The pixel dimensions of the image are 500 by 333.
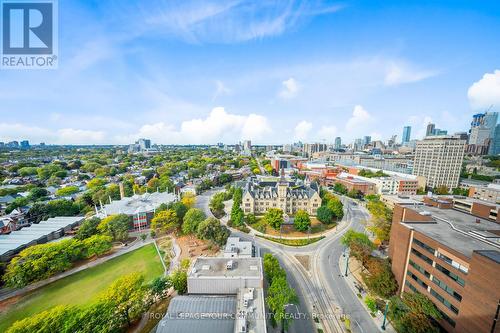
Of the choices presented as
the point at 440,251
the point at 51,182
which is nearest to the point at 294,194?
the point at 440,251

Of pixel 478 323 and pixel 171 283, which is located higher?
pixel 478 323

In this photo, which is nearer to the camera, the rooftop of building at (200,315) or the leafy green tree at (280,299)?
the rooftop of building at (200,315)

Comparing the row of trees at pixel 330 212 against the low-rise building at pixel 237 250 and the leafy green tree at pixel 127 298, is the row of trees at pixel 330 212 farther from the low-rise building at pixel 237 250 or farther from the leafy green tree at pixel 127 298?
the leafy green tree at pixel 127 298

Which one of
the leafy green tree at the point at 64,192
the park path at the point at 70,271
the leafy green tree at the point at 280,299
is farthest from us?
the leafy green tree at the point at 64,192

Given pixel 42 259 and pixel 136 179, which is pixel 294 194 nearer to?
pixel 42 259

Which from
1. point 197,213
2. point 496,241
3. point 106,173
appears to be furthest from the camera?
point 106,173

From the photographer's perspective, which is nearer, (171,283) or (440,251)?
(440,251)

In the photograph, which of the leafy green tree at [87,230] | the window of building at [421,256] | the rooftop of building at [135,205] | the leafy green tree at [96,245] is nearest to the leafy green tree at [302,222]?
the window of building at [421,256]

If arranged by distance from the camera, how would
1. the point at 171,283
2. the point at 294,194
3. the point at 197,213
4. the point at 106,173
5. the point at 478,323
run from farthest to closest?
the point at 106,173, the point at 294,194, the point at 197,213, the point at 171,283, the point at 478,323
